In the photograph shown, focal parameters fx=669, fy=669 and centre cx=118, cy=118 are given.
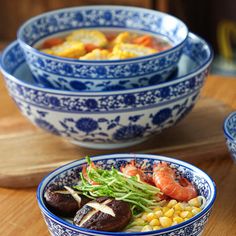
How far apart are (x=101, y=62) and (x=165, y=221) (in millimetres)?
416

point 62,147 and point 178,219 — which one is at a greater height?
point 178,219

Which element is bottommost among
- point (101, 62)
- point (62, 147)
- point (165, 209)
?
point (62, 147)

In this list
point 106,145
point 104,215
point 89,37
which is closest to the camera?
point 104,215

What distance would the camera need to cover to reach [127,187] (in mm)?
1061

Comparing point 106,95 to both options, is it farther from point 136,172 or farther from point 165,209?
point 165,209

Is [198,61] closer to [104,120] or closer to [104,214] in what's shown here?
[104,120]

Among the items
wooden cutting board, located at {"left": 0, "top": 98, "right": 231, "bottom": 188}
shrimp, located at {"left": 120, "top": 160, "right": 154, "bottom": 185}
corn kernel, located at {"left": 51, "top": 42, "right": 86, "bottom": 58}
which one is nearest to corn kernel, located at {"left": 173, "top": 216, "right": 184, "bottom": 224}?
shrimp, located at {"left": 120, "top": 160, "right": 154, "bottom": 185}

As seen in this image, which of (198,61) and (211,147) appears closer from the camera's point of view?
(211,147)

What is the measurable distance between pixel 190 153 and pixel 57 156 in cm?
28

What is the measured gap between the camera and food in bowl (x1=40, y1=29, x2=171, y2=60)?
138cm

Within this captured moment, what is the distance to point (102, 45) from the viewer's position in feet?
4.84

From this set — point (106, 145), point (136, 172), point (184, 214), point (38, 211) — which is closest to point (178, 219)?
point (184, 214)

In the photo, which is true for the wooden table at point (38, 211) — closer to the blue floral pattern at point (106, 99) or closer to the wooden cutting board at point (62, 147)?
the wooden cutting board at point (62, 147)

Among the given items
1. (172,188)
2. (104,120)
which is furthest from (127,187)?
(104,120)
